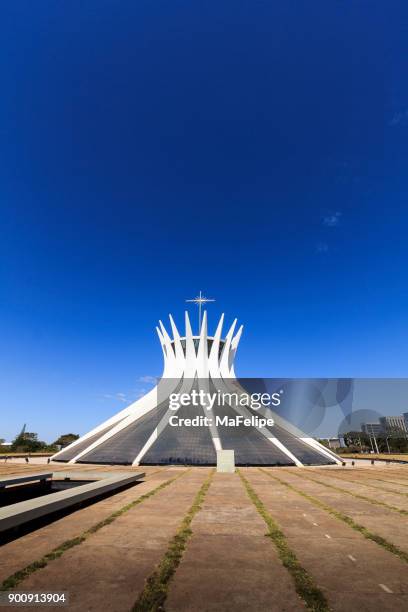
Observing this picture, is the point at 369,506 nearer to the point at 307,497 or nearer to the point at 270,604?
the point at 307,497

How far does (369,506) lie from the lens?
10.8m

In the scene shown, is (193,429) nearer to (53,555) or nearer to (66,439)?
(53,555)

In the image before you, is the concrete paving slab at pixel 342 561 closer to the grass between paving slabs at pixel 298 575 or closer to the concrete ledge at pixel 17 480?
the grass between paving slabs at pixel 298 575

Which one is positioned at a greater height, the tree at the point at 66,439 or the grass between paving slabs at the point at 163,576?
the grass between paving slabs at the point at 163,576

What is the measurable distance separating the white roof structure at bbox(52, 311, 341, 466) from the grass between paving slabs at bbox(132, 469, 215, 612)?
22845 mm

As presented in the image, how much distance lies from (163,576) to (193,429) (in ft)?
97.9

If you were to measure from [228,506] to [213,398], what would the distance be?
29.1 meters

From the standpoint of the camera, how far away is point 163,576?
4.80m

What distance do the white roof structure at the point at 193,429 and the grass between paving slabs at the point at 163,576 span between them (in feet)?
75.0

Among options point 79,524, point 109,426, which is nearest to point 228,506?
point 79,524

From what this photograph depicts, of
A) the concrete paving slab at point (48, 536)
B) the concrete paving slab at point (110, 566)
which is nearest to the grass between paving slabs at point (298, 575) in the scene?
the concrete paving slab at point (110, 566)

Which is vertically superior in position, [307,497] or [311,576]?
[311,576]

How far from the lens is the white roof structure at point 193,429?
2933 centimetres

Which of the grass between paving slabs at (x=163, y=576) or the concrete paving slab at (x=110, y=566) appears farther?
the concrete paving slab at (x=110, y=566)
